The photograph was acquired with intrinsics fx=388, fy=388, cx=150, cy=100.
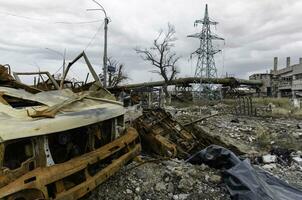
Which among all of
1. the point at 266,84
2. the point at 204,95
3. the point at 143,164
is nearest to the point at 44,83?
the point at 143,164

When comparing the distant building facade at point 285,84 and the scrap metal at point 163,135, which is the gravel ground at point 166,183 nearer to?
the scrap metal at point 163,135

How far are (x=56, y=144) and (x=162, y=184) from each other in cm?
202

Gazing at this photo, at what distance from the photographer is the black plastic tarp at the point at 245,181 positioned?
5.14 metres

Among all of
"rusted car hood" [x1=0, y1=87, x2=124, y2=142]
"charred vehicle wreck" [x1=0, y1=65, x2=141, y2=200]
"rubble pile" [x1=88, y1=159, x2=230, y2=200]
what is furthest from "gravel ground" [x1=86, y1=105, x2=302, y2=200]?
"rusted car hood" [x1=0, y1=87, x2=124, y2=142]

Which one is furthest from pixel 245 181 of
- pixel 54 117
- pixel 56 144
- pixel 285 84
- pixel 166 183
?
pixel 285 84

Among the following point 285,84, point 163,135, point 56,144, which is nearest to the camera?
point 56,144

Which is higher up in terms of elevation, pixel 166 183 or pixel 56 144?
pixel 56 144

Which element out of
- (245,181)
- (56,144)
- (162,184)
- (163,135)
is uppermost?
(56,144)

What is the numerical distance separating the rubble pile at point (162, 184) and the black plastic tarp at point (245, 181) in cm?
21

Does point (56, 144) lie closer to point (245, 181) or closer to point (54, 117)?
point (54, 117)

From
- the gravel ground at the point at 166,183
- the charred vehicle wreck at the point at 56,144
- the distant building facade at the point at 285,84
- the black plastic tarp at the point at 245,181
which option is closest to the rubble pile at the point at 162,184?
the gravel ground at the point at 166,183

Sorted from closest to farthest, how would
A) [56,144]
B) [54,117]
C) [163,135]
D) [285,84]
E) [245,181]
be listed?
[54,117] → [56,144] → [245,181] → [163,135] → [285,84]

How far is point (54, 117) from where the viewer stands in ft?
12.3

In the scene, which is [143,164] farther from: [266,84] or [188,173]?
[266,84]
